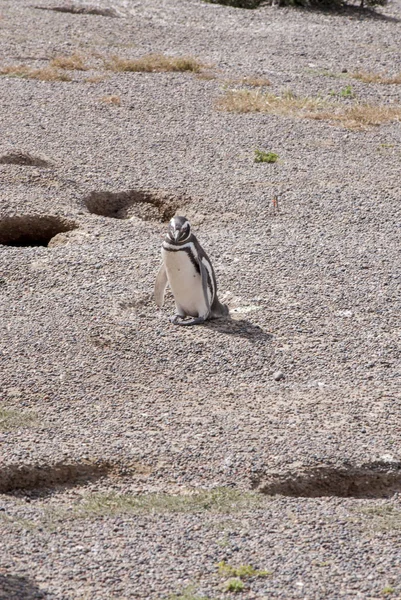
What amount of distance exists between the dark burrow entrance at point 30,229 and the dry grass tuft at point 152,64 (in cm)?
536

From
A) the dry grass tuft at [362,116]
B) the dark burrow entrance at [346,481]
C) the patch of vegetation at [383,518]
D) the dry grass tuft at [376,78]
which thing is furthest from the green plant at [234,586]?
the dry grass tuft at [376,78]

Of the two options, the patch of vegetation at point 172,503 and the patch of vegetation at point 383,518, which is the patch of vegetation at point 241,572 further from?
the patch of vegetation at point 383,518

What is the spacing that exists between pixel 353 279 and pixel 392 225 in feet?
4.68

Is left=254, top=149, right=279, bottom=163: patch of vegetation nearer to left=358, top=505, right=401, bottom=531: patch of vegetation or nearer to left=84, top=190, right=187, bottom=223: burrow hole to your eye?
left=84, top=190, right=187, bottom=223: burrow hole

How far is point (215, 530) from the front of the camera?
16.4 ft

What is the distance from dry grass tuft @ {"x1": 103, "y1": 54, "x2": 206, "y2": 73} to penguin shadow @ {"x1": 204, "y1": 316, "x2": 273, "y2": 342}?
7409 mm

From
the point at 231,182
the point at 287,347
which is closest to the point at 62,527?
the point at 287,347

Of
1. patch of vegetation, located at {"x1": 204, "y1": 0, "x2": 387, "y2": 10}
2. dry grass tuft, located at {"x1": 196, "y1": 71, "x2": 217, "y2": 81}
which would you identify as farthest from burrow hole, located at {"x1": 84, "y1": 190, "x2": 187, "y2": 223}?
patch of vegetation, located at {"x1": 204, "y1": 0, "x2": 387, "y2": 10}

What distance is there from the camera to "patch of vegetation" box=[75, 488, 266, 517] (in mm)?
5219

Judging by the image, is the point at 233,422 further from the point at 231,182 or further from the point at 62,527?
the point at 231,182

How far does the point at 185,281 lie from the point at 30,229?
2317 mm

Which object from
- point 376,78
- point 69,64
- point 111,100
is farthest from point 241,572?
point 376,78

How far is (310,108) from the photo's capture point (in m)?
12.6

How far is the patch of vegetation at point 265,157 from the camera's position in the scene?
1080cm
